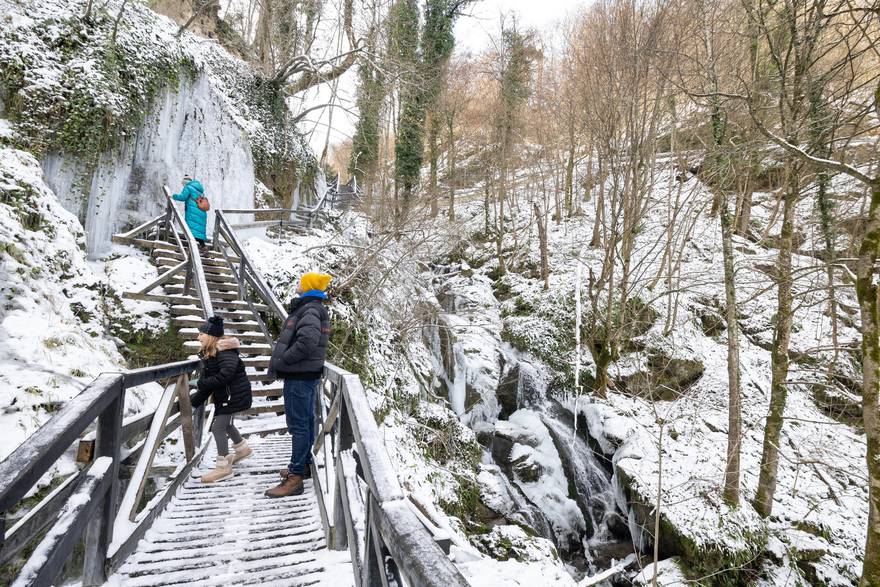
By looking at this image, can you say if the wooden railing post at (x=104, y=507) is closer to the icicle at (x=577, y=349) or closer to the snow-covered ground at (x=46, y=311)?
the snow-covered ground at (x=46, y=311)

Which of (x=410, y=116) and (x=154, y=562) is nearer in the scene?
(x=154, y=562)

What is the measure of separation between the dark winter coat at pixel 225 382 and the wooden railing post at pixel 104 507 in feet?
5.35

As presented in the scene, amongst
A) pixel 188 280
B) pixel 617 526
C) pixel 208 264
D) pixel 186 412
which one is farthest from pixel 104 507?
pixel 617 526

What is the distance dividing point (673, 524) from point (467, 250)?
13621 mm

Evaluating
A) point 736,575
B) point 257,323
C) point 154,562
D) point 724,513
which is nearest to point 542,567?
point 736,575

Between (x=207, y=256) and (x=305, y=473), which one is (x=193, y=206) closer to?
(x=207, y=256)

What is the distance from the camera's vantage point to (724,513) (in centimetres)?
715

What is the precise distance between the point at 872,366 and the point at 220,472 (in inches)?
258

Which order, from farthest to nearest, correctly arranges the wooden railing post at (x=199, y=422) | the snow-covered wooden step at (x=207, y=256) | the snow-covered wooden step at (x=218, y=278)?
the snow-covered wooden step at (x=207, y=256) < the snow-covered wooden step at (x=218, y=278) < the wooden railing post at (x=199, y=422)

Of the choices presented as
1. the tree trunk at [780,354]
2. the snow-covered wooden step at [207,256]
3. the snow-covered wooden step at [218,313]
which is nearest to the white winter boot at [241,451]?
the snow-covered wooden step at [218,313]

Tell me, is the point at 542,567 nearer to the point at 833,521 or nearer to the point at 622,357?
the point at 833,521

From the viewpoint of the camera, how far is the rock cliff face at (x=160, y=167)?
23.7 ft

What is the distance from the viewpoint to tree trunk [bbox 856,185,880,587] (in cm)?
381

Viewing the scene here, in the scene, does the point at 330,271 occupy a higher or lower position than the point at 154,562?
higher
